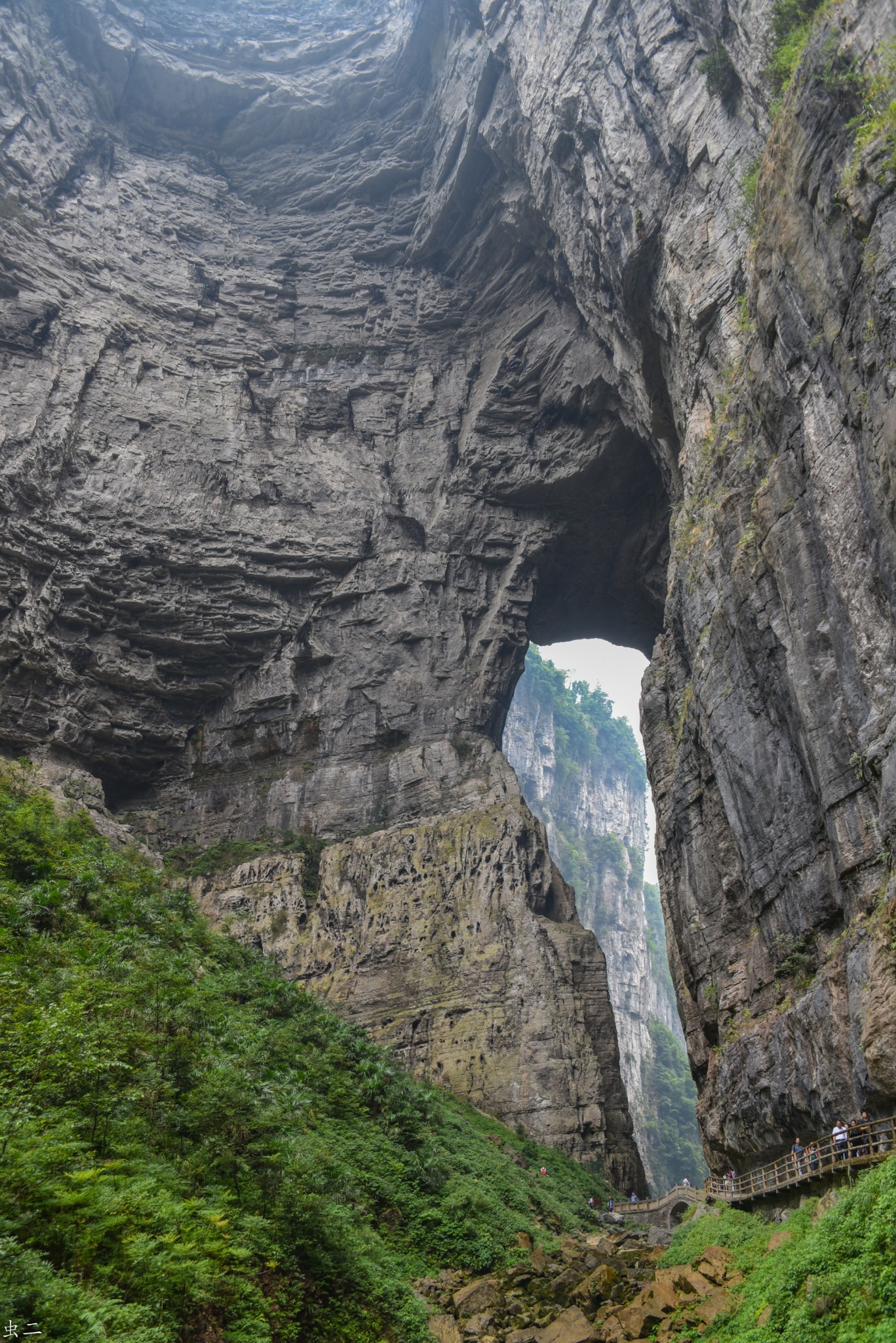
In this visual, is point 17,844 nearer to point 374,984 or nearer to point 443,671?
point 374,984

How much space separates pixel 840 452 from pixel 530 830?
58.2 feet

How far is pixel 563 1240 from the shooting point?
16.3 m

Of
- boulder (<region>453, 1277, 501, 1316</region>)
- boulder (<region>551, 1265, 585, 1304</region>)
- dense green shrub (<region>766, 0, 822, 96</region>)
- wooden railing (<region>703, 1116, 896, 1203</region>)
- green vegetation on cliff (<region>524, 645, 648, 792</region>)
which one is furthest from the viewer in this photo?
green vegetation on cliff (<region>524, 645, 648, 792</region>)

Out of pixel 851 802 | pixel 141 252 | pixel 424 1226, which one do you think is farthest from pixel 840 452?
pixel 141 252

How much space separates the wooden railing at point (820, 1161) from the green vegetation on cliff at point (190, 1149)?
380cm

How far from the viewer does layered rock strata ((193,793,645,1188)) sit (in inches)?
947

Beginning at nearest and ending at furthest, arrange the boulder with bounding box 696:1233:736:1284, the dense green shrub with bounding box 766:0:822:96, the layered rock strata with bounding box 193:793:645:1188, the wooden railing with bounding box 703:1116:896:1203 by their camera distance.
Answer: the wooden railing with bounding box 703:1116:896:1203
the boulder with bounding box 696:1233:736:1284
the dense green shrub with bounding box 766:0:822:96
the layered rock strata with bounding box 193:793:645:1188

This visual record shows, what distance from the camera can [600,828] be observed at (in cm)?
9256

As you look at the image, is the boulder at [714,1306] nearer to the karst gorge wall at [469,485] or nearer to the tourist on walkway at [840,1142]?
the tourist on walkway at [840,1142]

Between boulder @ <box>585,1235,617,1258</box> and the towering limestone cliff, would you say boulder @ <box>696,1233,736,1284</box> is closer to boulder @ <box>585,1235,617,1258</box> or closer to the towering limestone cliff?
boulder @ <box>585,1235,617,1258</box>

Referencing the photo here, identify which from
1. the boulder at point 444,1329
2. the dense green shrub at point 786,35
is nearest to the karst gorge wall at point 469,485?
the dense green shrub at point 786,35

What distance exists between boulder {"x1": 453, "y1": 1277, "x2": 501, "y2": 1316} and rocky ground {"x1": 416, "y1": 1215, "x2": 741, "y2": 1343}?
12 millimetres

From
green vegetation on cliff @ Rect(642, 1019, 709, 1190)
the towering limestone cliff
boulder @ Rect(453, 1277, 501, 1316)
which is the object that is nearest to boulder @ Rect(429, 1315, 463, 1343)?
boulder @ Rect(453, 1277, 501, 1316)

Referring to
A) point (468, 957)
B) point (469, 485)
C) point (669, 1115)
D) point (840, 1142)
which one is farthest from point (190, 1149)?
point (669, 1115)
